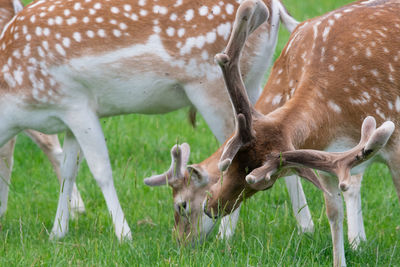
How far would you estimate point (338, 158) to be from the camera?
3.45 m

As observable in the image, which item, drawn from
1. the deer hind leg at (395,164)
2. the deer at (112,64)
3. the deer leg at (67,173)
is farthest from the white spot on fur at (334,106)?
the deer leg at (67,173)

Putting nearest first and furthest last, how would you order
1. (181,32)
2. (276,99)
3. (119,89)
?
1. (276,99)
2. (181,32)
3. (119,89)

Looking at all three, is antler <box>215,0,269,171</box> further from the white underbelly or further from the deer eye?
the white underbelly

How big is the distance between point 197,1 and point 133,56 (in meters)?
0.58

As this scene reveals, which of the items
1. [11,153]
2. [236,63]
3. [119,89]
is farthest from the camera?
[11,153]

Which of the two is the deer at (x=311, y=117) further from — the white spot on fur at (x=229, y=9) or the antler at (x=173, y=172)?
the white spot on fur at (x=229, y=9)

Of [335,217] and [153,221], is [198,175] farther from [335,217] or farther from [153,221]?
[153,221]

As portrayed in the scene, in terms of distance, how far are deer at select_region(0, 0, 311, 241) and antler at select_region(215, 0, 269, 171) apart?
1465 millimetres

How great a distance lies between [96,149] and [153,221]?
2.25 feet

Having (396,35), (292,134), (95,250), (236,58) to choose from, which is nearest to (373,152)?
(292,134)

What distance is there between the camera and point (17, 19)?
538 centimetres

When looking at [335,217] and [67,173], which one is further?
[67,173]

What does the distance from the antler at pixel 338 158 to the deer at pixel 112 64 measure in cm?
165

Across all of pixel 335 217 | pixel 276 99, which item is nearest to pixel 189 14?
pixel 276 99
